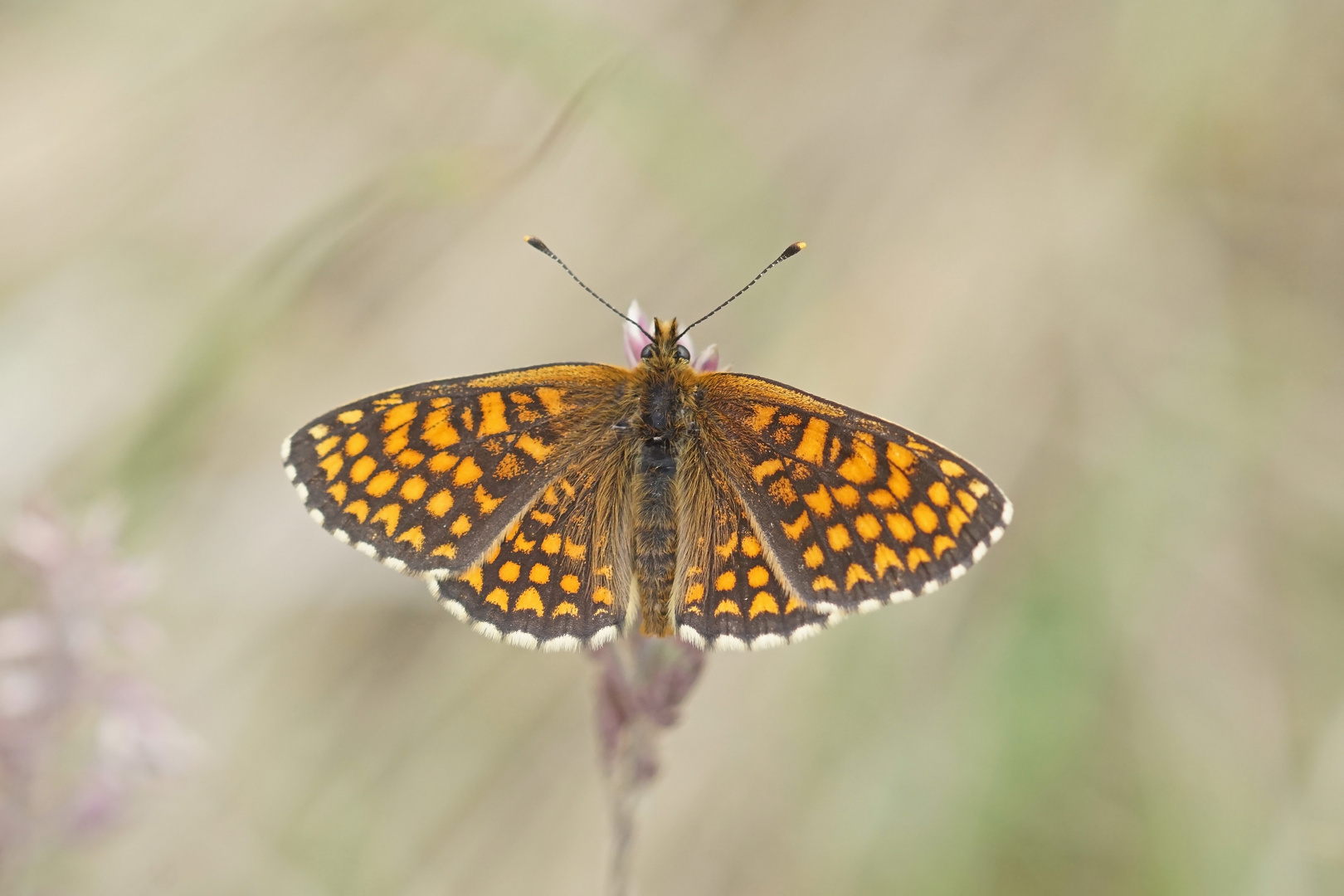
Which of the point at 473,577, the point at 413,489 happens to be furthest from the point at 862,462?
the point at 413,489

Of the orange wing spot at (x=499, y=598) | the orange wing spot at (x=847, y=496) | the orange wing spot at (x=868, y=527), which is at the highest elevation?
the orange wing spot at (x=847, y=496)

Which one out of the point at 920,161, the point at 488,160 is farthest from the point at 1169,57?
the point at 488,160

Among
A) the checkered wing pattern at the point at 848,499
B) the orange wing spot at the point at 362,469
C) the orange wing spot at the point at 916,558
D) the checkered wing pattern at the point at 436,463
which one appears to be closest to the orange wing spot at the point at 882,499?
the checkered wing pattern at the point at 848,499

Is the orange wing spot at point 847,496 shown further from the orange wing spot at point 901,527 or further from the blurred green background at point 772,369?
the blurred green background at point 772,369

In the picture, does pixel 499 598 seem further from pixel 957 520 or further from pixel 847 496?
pixel 957 520

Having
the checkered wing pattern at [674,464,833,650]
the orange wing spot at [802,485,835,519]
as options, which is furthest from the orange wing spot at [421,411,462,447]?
the orange wing spot at [802,485,835,519]

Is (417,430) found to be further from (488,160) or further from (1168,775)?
(1168,775)
